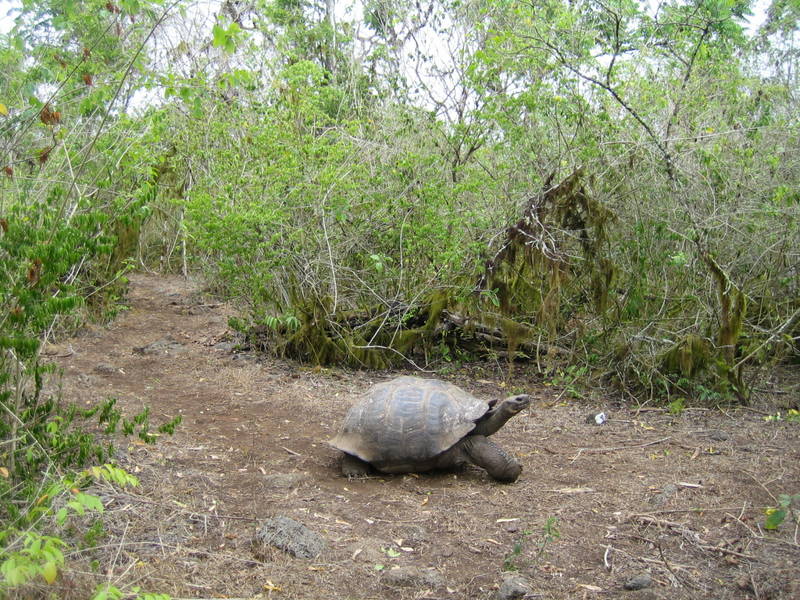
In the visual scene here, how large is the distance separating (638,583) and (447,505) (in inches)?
56.0

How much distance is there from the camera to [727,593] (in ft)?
11.0

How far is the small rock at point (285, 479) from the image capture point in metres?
A: 4.77

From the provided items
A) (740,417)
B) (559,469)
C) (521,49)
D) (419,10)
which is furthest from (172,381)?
(419,10)

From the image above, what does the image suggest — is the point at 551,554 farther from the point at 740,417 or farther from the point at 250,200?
the point at 250,200

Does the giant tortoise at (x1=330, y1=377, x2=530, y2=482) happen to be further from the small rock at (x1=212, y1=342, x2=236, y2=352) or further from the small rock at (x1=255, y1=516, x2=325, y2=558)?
the small rock at (x1=212, y1=342, x2=236, y2=352)

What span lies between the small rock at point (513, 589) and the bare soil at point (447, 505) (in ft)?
0.21

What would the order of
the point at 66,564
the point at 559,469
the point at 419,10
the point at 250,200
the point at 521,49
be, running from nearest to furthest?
the point at 66,564, the point at 559,469, the point at 521,49, the point at 250,200, the point at 419,10

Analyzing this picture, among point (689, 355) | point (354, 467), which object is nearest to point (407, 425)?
point (354, 467)

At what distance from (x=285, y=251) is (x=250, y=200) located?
0.76 meters

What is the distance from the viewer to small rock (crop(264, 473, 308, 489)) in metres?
4.77

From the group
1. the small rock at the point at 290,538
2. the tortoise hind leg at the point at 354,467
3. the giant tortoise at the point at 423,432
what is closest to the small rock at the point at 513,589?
the small rock at the point at 290,538

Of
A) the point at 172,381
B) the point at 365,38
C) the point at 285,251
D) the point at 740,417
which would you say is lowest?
the point at 172,381

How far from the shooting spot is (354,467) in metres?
5.10

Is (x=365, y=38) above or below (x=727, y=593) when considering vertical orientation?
above
